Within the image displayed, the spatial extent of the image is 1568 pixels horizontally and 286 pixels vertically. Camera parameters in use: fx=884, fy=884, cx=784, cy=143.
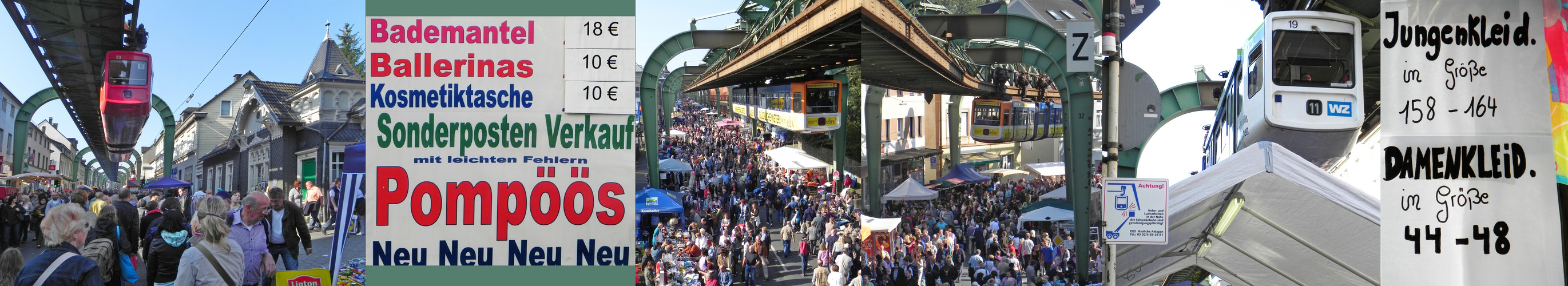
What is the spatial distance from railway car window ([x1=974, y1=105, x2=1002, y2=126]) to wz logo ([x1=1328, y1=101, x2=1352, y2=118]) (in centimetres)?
357

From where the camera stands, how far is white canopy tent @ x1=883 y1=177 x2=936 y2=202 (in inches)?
396

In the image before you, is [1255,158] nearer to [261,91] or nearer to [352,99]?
[352,99]

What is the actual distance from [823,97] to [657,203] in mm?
2169

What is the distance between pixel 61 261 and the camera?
461 centimetres

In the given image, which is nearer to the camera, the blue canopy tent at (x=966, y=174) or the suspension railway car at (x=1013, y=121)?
the blue canopy tent at (x=966, y=174)

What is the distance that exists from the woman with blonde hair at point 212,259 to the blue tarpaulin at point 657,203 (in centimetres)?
432

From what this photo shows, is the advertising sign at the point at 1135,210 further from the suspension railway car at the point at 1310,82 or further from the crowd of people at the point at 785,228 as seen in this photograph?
the crowd of people at the point at 785,228

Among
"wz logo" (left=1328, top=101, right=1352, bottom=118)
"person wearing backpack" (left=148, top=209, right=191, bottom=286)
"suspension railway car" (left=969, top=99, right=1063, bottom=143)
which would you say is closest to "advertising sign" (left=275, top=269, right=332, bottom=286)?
"person wearing backpack" (left=148, top=209, right=191, bottom=286)

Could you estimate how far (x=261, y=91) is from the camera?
8297 mm

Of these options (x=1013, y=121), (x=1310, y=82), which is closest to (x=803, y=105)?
(x=1013, y=121)

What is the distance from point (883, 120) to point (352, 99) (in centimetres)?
531

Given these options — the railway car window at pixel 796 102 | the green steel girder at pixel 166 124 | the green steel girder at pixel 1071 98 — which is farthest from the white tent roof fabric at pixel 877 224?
the green steel girder at pixel 166 124

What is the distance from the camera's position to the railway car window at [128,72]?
8.74 m

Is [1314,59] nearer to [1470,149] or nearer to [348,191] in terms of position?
[1470,149]
